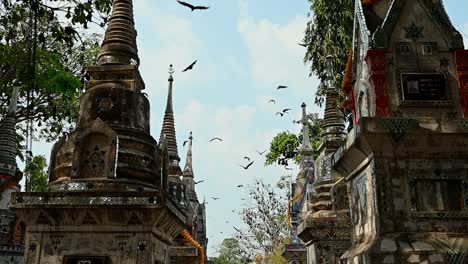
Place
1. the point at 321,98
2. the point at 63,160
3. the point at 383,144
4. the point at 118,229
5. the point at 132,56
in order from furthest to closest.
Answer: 1. the point at 321,98
2. the point at 132,56
3. the point at 63,160
4. the point at 118,229
5. the point at 383,144

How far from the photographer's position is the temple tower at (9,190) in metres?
19.7

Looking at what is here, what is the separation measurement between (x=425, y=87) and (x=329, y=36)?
16.6 metres

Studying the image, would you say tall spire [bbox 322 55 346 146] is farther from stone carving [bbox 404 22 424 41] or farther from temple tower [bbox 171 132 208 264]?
stone carving [bbox 404 22 424 41]

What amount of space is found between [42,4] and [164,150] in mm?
5795

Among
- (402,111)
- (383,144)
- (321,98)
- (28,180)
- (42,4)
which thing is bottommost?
(383,144)

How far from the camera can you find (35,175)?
26.3m

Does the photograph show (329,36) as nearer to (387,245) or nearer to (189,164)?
(189,164)

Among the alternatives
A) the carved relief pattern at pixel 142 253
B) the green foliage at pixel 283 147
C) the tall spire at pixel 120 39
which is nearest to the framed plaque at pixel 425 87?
the carved relief pattern at pixel 142 253

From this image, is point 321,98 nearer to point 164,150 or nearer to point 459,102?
point 164,150

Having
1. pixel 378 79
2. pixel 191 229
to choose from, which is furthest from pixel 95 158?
pixel 191 229

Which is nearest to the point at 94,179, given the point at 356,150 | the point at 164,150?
the point at 164,150

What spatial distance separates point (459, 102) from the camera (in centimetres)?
816

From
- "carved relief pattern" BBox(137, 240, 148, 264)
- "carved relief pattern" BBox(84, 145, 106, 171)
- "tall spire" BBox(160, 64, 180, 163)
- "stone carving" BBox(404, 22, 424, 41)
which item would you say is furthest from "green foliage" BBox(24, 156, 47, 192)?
"stone carving" BBox(404, 22, 424, 41)

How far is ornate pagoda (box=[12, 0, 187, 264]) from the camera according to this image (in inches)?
382
